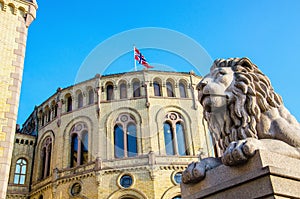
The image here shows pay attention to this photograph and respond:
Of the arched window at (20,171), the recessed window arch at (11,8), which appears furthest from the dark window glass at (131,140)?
the recessed window arch at (11,8)

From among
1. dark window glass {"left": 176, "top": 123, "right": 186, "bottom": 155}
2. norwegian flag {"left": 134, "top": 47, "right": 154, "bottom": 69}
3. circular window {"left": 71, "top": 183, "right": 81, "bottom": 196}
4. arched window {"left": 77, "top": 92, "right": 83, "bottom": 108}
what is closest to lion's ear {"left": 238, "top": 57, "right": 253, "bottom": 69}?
dark window glass {"left": 176, "top": 123, "right": 186, "bottom": 155}

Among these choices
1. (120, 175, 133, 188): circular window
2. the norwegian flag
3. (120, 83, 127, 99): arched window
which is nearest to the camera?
(120, 175, 133, 188): circular window

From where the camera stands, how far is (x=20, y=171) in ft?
88.5

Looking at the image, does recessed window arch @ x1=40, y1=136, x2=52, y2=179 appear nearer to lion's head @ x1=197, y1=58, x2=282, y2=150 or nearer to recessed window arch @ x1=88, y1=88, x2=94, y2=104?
recessed window arch @ x1=88, y1=88, x2=94, y2=104

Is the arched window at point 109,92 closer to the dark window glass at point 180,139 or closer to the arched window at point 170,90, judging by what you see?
the arched window at point 170,90

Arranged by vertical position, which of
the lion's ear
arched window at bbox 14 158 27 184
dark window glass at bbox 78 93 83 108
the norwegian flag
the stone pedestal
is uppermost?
the norwegian flag

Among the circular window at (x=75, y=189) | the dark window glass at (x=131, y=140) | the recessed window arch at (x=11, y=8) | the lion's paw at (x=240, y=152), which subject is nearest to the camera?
the lion's paw at (x=240, y=152)

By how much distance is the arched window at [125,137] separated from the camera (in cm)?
2291

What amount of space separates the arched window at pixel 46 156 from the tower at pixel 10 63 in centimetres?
1740

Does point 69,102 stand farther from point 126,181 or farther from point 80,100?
point 126,181

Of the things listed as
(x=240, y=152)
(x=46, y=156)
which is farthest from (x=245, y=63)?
(x=46, y=156)

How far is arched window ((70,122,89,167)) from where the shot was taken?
23.9m

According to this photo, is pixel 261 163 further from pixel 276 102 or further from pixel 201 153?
pixel 201 153

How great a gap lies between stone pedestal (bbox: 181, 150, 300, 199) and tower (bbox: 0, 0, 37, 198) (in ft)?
24.6
